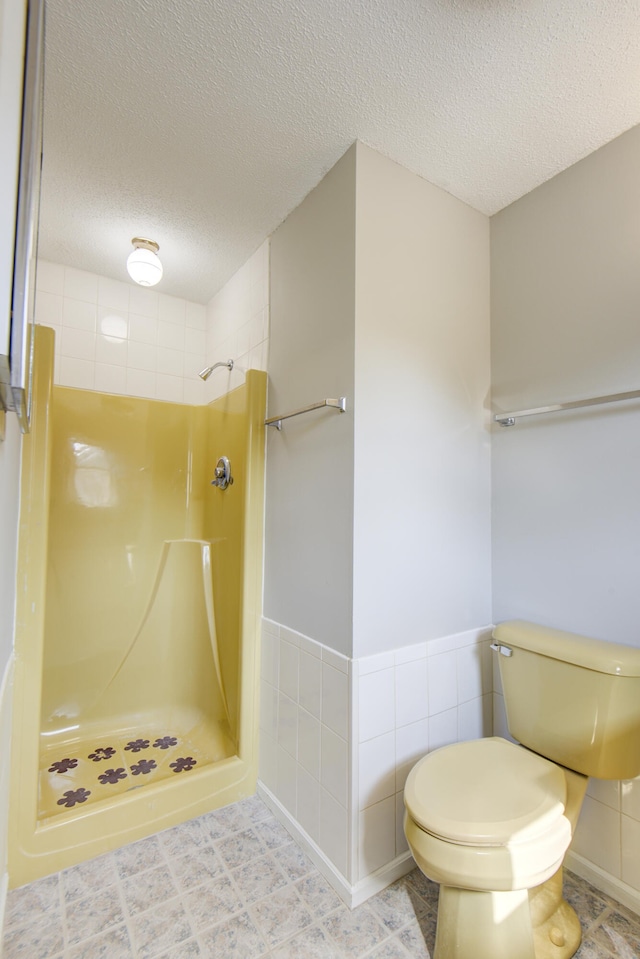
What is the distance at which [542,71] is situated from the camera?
115 cm

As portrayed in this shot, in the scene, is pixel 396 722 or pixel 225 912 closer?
pixel 225 912

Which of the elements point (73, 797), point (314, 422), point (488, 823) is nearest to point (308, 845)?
point (488, 823)

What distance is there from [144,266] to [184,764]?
6.48 feet

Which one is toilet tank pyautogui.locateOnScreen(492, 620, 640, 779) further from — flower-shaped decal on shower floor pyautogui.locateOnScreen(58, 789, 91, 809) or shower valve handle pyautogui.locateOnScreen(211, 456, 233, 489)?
flower-shaped decal on shower floor pyautogui.locateOnScreen(58, 789, 91, 809)

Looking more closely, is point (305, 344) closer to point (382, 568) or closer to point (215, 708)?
point (382, 568)

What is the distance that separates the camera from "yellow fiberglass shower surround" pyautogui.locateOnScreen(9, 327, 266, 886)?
4.72 feet

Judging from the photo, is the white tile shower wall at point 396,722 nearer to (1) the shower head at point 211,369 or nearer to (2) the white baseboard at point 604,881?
(2) the white baseboard at point 604,881

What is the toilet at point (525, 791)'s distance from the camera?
96 cm

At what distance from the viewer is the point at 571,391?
146 cm

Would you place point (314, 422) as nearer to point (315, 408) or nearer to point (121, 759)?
point (315, 408)

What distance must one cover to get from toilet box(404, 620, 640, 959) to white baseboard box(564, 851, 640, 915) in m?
0.19

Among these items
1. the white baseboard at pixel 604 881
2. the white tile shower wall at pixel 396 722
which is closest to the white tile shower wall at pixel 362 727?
the white tile shower wall at pixel 396 722

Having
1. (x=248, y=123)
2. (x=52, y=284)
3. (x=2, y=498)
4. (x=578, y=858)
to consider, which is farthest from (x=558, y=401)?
(x=52, y=284)

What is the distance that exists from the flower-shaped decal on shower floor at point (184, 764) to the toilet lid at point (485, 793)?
39.0 inches
